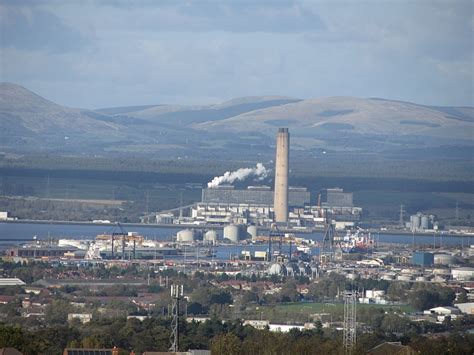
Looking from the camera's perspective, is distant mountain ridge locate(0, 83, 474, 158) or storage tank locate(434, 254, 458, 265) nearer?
storage tank locate(434, 254, 458, 265)

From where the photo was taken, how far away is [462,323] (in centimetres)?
4209

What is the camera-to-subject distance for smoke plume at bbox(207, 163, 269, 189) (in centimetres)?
10012

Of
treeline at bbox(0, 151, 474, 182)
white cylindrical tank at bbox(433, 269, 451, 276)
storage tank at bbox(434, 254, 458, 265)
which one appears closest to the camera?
white cylindrical tank at bbox(433, 269, 451, 276)

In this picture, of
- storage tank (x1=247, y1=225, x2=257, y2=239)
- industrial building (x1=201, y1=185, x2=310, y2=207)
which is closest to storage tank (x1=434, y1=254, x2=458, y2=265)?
storage tank (x1=247, y1=225, x2=257, y2=239)

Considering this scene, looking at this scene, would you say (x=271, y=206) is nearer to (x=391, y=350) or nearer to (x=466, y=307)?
(x=466, y=307)

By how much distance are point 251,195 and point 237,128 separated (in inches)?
2003

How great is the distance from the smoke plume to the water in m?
13.4

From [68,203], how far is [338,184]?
54.8ft

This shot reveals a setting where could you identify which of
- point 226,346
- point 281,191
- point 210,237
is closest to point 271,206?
point 281,191

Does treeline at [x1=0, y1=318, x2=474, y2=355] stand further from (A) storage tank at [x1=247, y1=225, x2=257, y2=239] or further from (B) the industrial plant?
(B) the industrial plant

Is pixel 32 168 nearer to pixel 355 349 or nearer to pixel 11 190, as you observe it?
pixel 11 190

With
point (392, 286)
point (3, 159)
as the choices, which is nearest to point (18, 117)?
point (3, 159)

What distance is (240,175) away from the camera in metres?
102

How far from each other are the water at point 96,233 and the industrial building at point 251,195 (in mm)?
8638
